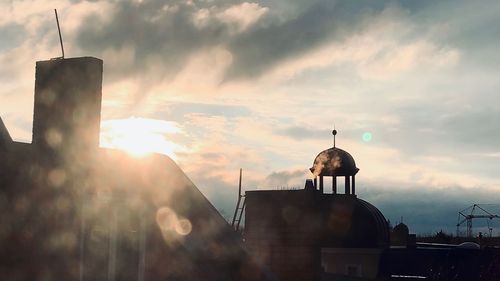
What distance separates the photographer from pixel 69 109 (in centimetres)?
1750

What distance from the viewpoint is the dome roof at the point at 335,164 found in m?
46.8

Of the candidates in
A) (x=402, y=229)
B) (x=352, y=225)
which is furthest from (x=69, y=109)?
(x=402, y=229)

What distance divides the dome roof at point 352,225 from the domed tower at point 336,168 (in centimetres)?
142

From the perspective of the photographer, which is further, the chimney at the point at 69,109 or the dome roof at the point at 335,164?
the dome roof at the point at 335,164

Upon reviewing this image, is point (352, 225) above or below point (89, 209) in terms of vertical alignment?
above

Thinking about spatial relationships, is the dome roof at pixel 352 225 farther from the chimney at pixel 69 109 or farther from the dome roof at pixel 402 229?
the chimney at pixel 69 109

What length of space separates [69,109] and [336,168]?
102 feet

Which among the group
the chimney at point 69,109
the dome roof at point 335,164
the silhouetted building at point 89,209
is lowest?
the silhouetted building at point 89,209

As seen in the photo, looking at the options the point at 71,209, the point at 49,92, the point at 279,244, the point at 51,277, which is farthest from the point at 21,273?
the point at 279,244

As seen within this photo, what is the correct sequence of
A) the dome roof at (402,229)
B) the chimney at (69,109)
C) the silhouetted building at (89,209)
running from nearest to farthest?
the silhouetted building at (89,209) → the chimney at (69,109) → the dome roof at (402,229)

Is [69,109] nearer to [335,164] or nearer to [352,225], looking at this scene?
[352,225]

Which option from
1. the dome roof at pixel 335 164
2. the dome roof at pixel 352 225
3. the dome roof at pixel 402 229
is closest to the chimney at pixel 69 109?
the dome roof at pixel 352 225

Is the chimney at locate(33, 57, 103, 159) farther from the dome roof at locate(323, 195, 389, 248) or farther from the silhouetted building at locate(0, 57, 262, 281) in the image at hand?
the dome roof at locate(323, 195, 389, 248)

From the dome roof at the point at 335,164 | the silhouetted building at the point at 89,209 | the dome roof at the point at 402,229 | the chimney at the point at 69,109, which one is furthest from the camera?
the dome roof at the point at 402,229
